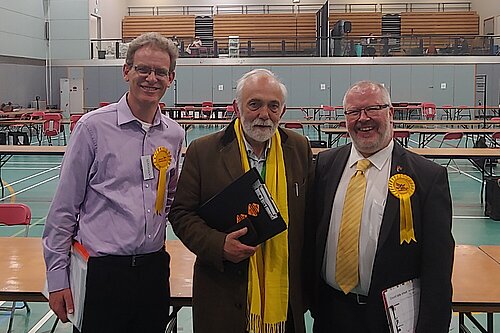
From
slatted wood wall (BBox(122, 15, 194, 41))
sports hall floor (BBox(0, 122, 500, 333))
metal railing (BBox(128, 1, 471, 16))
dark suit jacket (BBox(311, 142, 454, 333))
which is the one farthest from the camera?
metal railing (BBox(128, 1, 471, 16))

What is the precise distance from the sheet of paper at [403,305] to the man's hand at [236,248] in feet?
1.74

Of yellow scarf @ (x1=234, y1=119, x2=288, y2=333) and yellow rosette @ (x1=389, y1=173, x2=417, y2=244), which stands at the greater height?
yellow rosette @ (x1=389, y1=173, x2=417, y2=244)

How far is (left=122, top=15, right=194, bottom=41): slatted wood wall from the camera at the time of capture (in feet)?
101

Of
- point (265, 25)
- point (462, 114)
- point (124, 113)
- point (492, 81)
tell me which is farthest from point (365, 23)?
point (124, 113)

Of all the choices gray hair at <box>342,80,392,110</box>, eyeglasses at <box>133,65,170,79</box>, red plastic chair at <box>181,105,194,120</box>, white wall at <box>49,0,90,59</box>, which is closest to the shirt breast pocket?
gray hair at <box>342,80,392,110</box>

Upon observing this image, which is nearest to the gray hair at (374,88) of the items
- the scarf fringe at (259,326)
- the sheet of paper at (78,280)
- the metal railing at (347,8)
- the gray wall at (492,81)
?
the scarf fringe at (259,326)

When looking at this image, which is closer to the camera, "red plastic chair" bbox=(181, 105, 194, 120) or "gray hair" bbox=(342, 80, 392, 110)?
"gray hair" bbox=(342, 80, 392, 110)

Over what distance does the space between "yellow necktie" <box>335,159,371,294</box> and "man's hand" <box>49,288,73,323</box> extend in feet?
3.55

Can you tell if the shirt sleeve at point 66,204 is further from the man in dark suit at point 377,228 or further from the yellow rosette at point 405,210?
the yellow rosette at point 405,210

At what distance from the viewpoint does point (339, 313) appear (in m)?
2.42

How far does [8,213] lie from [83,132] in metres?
2.21

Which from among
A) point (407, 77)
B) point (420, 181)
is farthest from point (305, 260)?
point (407, 77)

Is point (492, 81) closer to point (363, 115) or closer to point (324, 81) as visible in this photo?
point (324, 81)

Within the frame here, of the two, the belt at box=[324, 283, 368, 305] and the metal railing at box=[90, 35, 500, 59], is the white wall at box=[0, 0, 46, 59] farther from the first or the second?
the belt at box=[324, 283, 368, 305]
